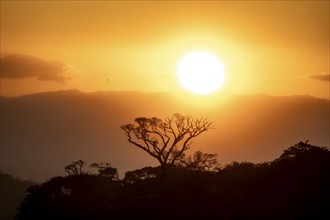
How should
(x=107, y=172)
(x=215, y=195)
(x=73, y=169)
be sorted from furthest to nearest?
(x=107, y=172) < (x=73, y=169) < (x=215, y=195)

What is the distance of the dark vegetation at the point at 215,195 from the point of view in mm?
69750

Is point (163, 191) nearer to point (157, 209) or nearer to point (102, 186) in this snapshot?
point (157, 209)

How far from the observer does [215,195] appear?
238 ft

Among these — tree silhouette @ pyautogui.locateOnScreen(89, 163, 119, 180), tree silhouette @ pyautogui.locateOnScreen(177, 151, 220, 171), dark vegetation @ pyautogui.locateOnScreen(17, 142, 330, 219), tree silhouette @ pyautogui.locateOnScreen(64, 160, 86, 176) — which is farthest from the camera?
tree silhouette @ pyautogui.locateOnScreen(177, 151, 220, 171)

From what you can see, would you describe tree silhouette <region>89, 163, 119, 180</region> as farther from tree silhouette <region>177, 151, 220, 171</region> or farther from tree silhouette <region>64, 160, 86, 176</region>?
tree silhouette <region>177, 151, 220, 171</region>

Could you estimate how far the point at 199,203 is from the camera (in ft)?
238

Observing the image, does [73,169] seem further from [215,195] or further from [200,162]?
[215,195]

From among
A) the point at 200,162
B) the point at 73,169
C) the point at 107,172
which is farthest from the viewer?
the point at 200,162

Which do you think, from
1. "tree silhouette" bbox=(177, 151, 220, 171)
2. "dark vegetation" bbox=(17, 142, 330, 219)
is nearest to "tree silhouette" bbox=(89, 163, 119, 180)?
"dark vegetation" bbox=(17, 142, 330, 219)

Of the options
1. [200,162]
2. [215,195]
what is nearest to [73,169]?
[200,162]

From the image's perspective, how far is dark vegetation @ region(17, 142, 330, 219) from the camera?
6975 cm

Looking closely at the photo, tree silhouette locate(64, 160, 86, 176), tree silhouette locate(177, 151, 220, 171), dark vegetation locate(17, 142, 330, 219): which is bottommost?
dark vegetation locate(17, 142, 330, 219)

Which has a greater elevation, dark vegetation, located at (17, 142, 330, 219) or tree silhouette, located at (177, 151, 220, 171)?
tree silhouette, located at (177, 151, 220, 171)

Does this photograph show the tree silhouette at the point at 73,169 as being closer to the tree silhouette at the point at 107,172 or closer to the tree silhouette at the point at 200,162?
the tree silhouette at the point at 107,172
